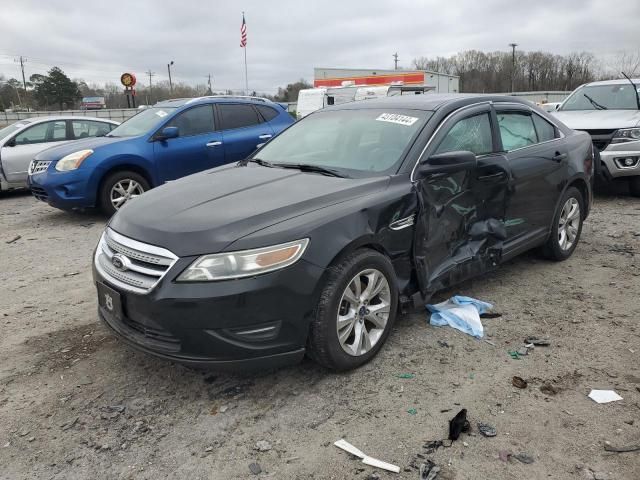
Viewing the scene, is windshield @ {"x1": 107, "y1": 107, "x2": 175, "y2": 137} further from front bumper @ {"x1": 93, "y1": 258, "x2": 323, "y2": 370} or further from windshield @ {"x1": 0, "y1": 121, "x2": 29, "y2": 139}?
front bumper @ {"x1": 93, "y1": 258, "x2": 323, "y2": 370}

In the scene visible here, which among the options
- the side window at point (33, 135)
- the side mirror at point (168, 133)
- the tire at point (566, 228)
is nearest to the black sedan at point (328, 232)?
the tire at point (566, 228)

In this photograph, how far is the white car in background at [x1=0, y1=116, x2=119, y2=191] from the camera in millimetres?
9266

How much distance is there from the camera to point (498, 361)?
3305 mm

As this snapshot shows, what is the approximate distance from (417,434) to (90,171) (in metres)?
6.06

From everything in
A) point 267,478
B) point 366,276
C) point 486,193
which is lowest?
point 267,478

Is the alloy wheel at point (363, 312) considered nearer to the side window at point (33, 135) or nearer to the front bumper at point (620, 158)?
the front bumper at point (620, 158)

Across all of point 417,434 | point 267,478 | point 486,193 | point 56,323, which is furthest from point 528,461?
point 56,323

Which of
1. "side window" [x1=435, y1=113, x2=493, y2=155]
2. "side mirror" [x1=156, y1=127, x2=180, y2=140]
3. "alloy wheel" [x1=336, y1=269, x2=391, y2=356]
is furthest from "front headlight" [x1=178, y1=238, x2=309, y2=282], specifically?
"side mirror" [x1=156, y1=127, x2=180, y2=140]

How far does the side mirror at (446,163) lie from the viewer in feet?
11.2

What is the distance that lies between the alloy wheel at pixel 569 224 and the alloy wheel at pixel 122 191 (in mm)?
5549

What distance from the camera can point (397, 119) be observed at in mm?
3857

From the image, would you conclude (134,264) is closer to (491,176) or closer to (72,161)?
(491,176)

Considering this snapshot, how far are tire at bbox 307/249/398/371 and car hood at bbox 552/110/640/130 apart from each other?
20.6ft

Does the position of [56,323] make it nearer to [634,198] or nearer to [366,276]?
[366,276]
